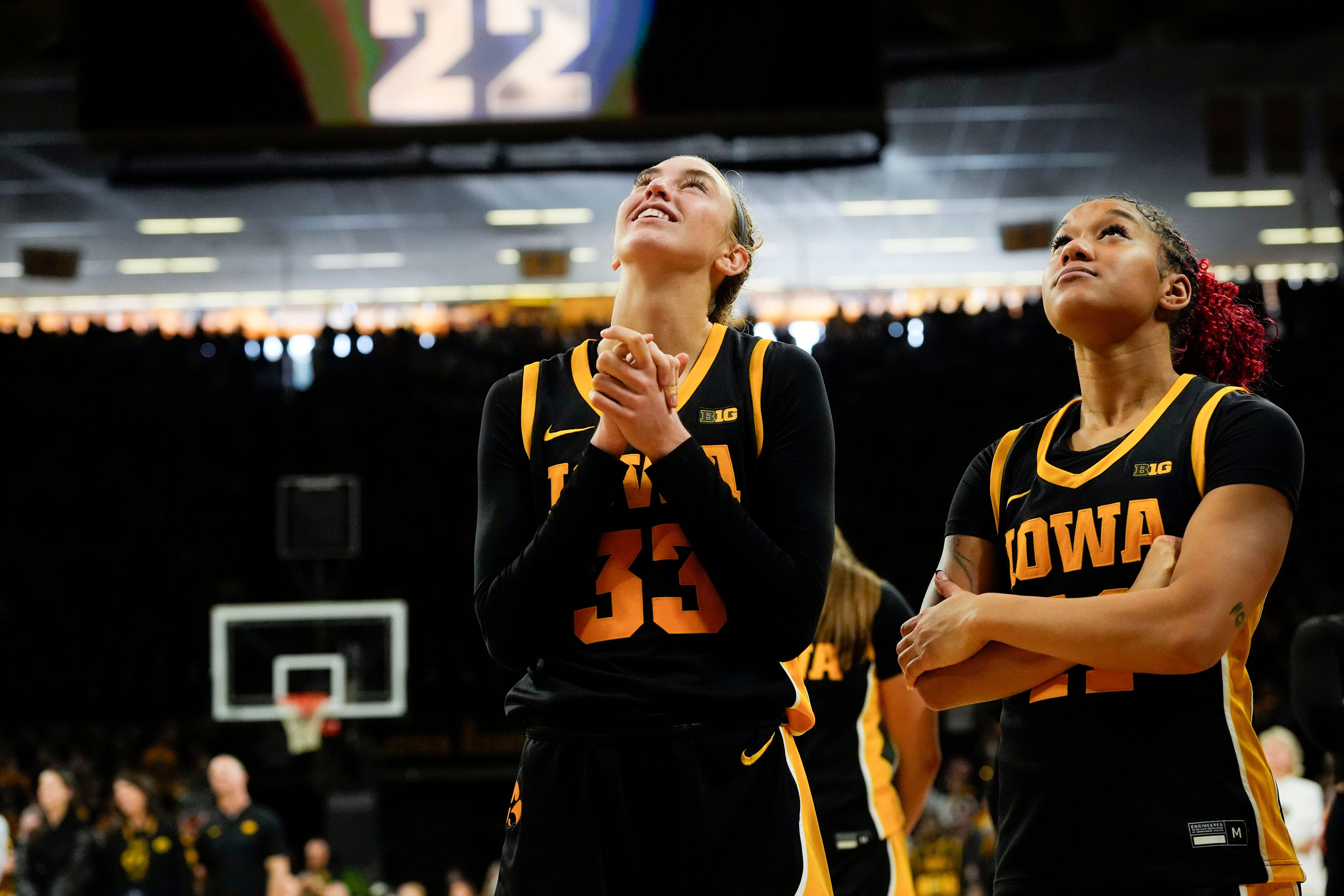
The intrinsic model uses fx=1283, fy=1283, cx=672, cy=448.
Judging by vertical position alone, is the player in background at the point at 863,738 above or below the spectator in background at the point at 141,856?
above

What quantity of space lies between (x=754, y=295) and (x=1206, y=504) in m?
11.4

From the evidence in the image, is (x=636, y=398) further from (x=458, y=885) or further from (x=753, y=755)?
(x=458, y=885)

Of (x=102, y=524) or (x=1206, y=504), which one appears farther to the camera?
(x=102, y=524)

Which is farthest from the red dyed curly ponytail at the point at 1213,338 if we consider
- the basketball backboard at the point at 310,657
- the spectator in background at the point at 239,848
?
the basketball backboard at the point at 310,657

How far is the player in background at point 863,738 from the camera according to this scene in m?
3.48

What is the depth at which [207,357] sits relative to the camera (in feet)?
41.1

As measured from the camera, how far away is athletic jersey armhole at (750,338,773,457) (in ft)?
6.33

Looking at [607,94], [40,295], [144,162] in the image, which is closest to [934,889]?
[607,94]

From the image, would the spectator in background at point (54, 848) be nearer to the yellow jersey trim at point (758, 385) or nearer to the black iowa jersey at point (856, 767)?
the black iowa jersey at point (856, 767)

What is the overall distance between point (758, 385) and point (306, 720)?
10022 mm

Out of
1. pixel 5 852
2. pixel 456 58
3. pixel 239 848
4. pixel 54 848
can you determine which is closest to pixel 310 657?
pixel 54 848

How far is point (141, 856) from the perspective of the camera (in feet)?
30.2

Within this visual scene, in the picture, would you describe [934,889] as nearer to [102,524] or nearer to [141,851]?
[141,851]

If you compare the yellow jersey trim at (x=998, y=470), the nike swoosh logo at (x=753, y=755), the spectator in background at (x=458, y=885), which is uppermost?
the yellow jersey trim at (x=998, y=470)
